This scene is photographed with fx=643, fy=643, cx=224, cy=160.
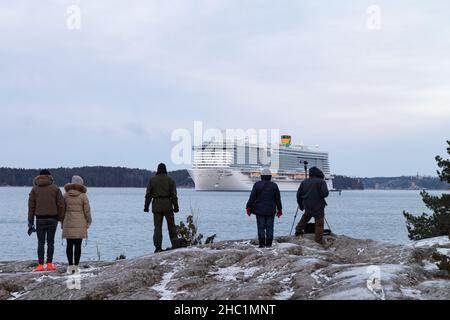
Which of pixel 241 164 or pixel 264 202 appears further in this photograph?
pixel 241 164

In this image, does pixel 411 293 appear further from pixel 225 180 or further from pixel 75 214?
pixel 225 180

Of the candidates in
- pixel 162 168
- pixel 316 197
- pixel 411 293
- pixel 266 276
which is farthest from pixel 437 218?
pixel 411 293

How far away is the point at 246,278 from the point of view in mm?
10914

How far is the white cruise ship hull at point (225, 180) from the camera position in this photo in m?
127

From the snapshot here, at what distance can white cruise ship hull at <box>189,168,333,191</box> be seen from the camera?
126938mm

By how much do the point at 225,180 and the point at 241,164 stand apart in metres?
4.77

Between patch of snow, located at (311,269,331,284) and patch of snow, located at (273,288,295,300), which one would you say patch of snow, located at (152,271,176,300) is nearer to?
patch of snow, located at (273,288,295,300)

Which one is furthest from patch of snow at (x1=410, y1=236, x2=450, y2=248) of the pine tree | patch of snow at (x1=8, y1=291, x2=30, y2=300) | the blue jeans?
patch of snow at (x1=8, y1=291, x2=30, y2=300)

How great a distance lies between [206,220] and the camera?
70.1 meters

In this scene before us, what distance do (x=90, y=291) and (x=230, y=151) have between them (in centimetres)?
10960

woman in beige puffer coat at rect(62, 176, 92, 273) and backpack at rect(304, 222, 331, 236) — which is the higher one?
woman in beige puffer coat at rect(62, 176, 92, 273)

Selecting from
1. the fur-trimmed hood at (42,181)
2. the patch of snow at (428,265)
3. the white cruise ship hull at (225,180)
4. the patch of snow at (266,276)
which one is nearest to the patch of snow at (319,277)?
the patch of snow at (266,276)

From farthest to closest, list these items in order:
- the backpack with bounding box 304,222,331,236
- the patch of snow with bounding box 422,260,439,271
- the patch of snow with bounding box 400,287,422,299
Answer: the backpack with bounding box 304,222,331,236 < the patch of snow with bounding box 422,260,439,271 < the patch of snow with bounding box 400,287,422,299
